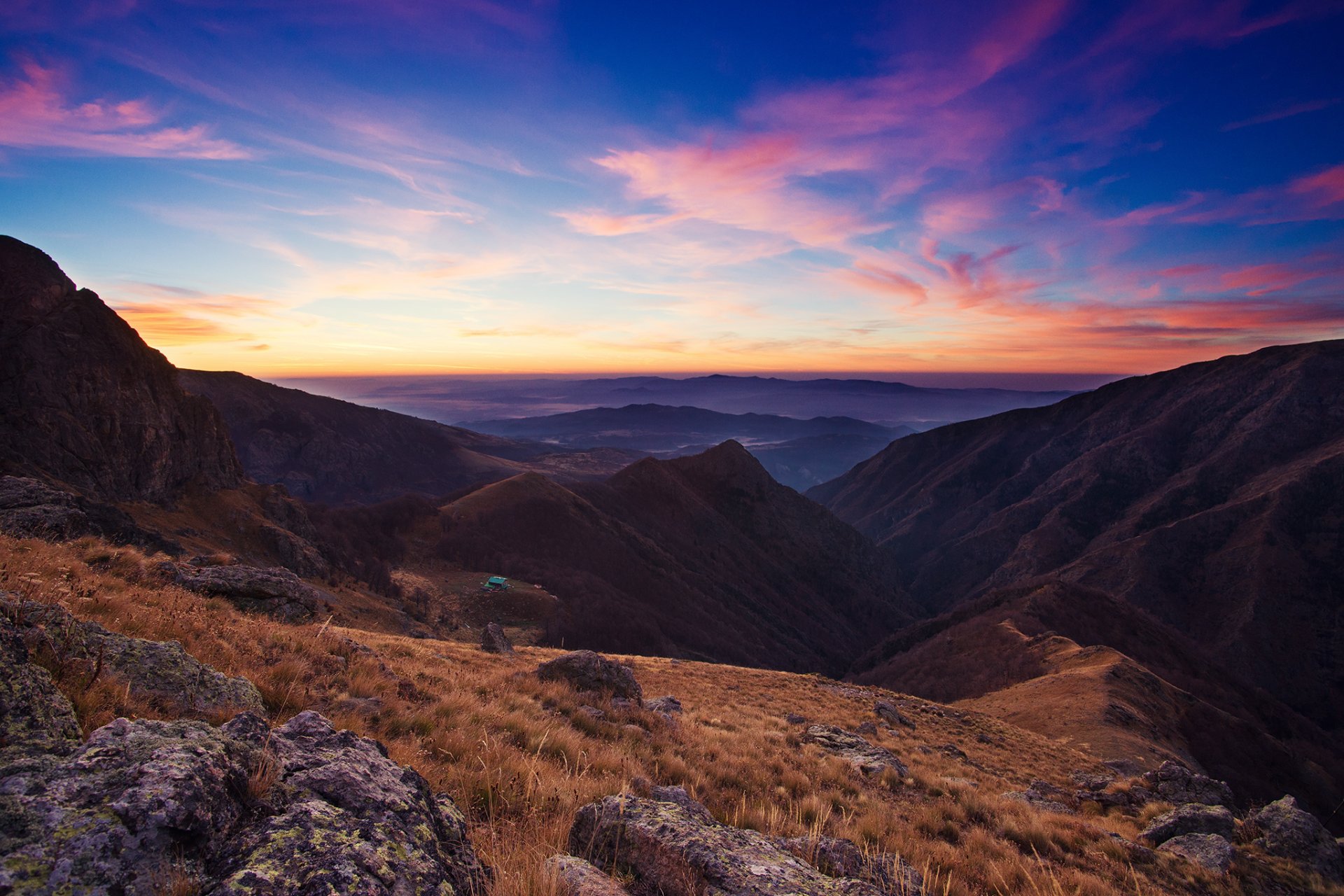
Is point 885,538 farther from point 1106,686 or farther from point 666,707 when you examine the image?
point 666,707

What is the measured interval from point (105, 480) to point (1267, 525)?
17405 centimetres

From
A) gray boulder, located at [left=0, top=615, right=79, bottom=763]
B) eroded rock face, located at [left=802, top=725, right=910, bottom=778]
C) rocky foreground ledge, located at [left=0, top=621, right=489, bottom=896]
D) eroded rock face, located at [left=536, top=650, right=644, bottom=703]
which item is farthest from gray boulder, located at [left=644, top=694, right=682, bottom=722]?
gray boulder, located at [left=0, top=615, right=79, bottom=763]

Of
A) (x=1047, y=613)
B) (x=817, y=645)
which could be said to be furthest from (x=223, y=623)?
(x=817, y=645)

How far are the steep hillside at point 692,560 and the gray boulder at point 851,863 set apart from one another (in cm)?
3847

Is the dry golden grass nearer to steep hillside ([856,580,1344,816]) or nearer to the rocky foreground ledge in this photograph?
the rocky foreground ledge

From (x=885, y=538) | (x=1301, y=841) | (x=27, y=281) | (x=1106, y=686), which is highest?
(x=27, y=281)

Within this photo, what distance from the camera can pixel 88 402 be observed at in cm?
3497

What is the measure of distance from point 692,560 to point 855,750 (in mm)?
97771

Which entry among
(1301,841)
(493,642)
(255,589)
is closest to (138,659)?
(255,589)

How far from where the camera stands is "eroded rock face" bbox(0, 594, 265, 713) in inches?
152

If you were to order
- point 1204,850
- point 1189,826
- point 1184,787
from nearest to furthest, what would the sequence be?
point 1204,850
point 1189,826
point 1184,787

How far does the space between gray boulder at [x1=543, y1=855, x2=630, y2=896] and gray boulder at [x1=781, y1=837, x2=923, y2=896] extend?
2.10 meters

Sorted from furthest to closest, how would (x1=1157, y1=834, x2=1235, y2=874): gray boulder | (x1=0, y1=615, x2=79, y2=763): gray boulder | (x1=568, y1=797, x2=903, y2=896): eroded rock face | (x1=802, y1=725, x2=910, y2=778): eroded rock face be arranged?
(x1=802, y1=725, x2=910, y2=778): eroded rock face < (x1=1157, y1=834, x2=1235, y2=874): gray boulder < (x1=568, y1=797, x2=903, y2=896): eroded rock face < (x1=0, y1=615, x2=79, y2=763): gray boulder

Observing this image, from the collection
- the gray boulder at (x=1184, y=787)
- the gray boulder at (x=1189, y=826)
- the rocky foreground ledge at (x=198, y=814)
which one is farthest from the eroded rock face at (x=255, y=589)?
the gray boulder at (x=1184, y=787)
